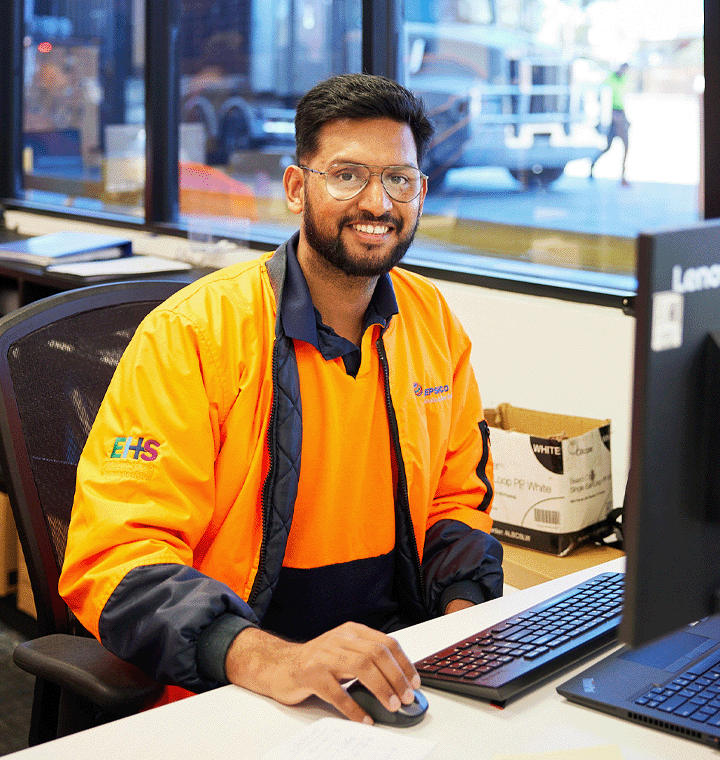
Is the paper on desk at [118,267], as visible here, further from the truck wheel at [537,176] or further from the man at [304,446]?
the man at [304,446]

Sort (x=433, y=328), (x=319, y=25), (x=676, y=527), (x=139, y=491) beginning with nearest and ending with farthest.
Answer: (x=676, y=527) → (x=139, y=491) → (x=433, y=328) → (x=319, y=25)

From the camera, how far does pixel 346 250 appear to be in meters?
1.53

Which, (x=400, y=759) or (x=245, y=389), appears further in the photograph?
(x=245, y=389)

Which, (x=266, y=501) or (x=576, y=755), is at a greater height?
(x=266, y=501)

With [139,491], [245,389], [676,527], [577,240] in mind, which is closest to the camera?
[676,527]

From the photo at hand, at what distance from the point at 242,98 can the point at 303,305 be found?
2846mm

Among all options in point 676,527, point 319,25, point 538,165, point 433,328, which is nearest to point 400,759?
point 676,527

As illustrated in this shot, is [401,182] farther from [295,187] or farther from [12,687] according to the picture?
[12,687]

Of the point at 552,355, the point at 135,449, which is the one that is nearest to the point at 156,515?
the point at 135,449

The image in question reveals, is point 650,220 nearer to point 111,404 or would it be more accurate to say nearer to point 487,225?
point 487,225

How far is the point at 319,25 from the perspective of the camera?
353cm

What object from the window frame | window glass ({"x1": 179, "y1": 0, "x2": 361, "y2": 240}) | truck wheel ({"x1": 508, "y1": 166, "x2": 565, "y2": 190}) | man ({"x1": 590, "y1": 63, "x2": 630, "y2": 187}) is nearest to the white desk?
the window frame

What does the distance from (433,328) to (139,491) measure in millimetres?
619

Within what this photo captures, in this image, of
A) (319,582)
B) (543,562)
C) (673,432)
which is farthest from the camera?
(543,562)
